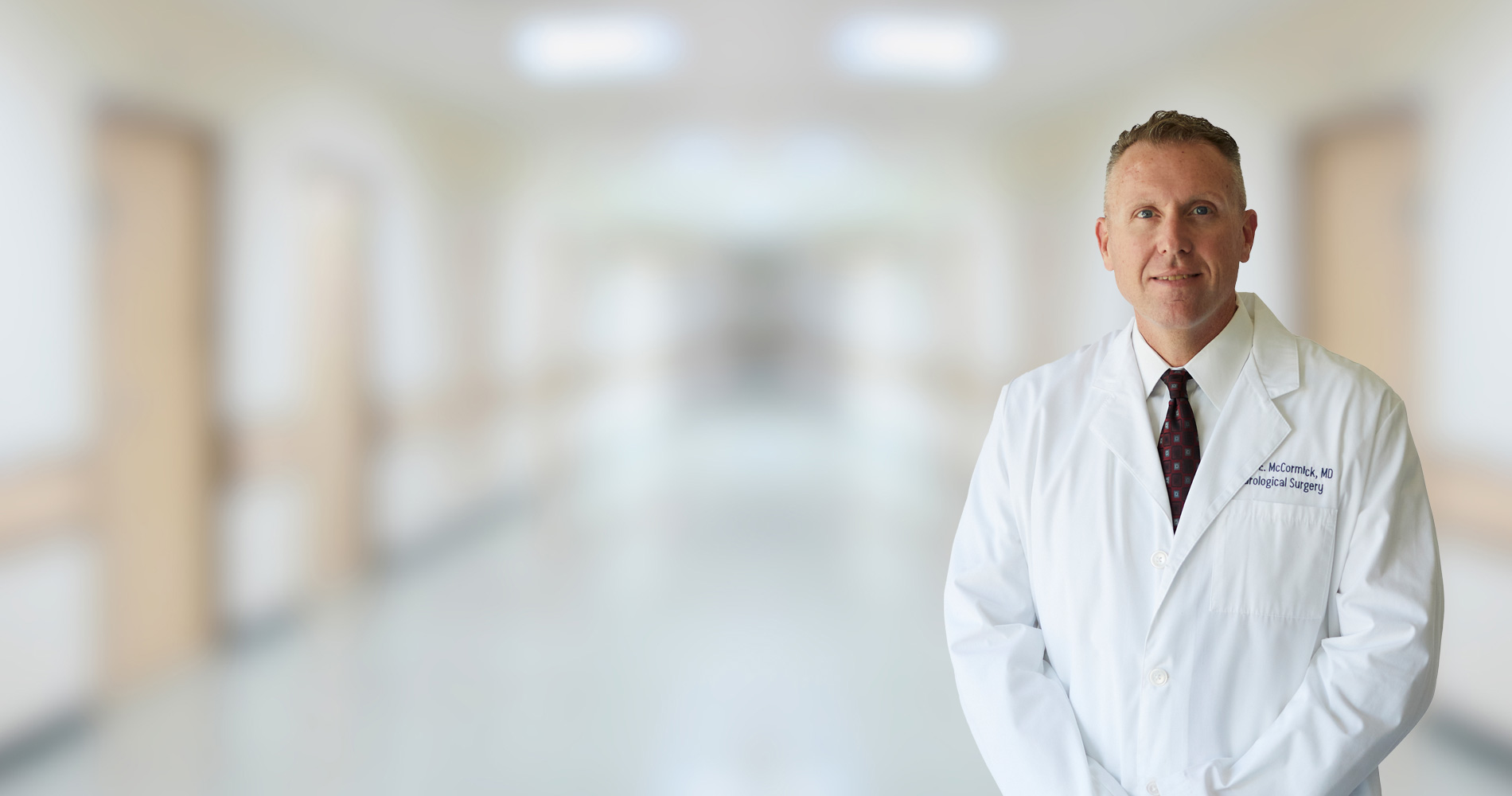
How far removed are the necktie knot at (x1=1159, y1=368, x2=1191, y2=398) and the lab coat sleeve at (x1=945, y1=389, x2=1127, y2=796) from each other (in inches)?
8.9

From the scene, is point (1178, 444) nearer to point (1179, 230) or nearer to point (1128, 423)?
point (1128, 423)

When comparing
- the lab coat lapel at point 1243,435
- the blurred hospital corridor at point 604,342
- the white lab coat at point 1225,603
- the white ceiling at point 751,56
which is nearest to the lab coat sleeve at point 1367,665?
the white lab coat at point 1225,603

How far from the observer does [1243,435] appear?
4.04ft

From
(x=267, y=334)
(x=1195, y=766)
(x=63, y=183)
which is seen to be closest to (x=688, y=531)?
(x=267, y=334)

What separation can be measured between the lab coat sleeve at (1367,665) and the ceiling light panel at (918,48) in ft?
4.68

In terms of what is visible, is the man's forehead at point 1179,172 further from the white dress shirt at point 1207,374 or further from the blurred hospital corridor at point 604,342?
the blurred hospital corridor at point 604,342

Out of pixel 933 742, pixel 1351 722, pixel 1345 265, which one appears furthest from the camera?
pixel 933 742

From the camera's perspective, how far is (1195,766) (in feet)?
3.85

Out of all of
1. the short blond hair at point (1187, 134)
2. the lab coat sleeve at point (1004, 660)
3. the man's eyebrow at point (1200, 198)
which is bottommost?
the lab coat sleeve at point (1004, 660)

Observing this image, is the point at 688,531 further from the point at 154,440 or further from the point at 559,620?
the point at 154,440

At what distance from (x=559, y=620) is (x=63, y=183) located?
1519 millimetres

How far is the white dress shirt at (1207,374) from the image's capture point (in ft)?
4.14

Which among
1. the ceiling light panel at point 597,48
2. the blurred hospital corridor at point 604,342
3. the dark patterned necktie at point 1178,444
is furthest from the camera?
the ceiling light panel at point 597,48

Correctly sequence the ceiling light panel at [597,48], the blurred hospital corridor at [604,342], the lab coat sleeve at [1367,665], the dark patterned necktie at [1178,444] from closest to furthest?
the lab coat sleeve at [1367,665]
the dark patterned necktie at [1178,444]
the blurred hospital corridor at [604,342]
the ceiling light panel at [597,48]
